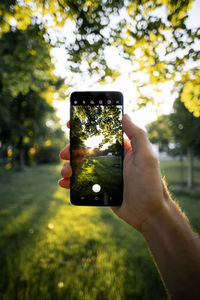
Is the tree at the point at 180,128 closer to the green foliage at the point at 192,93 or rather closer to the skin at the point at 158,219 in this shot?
the green foliage at the point at 192,93

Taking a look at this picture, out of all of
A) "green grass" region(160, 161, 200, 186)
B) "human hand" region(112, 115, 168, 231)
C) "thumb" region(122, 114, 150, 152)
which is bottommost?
"green grass" region(160, 161, 200, 186)

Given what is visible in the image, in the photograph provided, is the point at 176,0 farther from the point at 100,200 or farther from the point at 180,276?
the point at 180,276

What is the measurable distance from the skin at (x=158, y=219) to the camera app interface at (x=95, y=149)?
0.40ft

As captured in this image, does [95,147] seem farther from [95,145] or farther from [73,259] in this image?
[73,259]

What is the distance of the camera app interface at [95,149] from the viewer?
190 cm

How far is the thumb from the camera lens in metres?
1.71

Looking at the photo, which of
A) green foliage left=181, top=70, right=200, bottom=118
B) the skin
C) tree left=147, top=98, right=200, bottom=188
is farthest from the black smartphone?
tree left=147, top=98, right=200, bottom=188

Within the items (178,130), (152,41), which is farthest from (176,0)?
(178,130)

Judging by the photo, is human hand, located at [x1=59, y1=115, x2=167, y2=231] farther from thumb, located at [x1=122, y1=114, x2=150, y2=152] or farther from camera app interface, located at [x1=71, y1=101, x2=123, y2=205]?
camera app interface, located at [x1=71, y1=101, x2=123, y2=205]

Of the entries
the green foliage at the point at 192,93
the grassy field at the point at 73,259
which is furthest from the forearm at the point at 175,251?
the grassy field at the point at 73,259

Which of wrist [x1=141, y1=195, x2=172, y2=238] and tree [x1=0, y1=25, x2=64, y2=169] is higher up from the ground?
tree [x1=0, y1=25, x2=64, y2=169]

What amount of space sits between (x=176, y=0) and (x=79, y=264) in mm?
4427

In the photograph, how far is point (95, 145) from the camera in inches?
77.3

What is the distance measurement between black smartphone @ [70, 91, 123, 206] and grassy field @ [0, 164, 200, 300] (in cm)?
202
